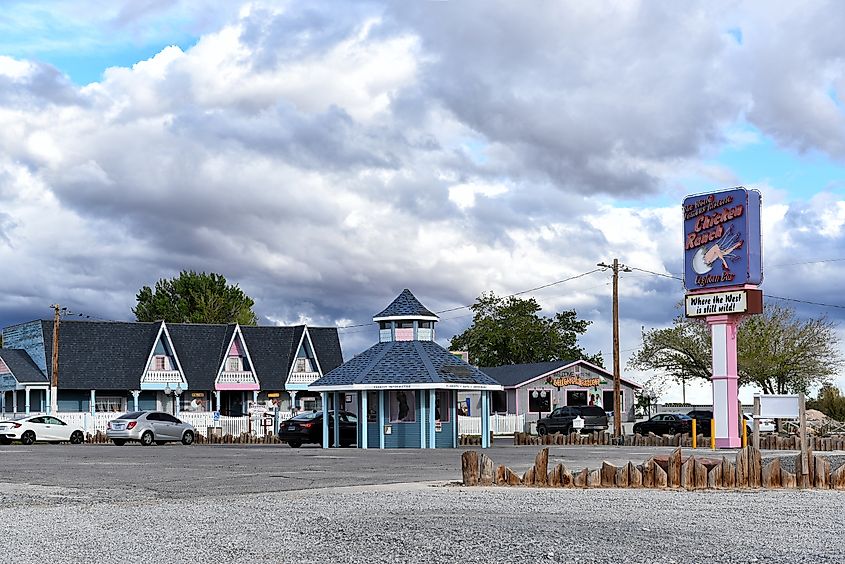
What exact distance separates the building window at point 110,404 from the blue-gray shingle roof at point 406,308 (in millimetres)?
25542

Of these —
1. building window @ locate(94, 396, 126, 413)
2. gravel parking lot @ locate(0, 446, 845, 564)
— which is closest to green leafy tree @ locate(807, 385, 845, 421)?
building window @ locate(94, 396, 126, 413)

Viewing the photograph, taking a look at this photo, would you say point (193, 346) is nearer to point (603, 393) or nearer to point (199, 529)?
point (603, 393)

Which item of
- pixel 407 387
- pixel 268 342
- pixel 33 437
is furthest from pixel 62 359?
pixel 407 387

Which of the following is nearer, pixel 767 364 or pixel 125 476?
pixel 125 476

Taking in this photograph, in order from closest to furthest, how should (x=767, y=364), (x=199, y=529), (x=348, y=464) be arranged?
(x=199, y=529), (x=348, y=464), (x=767, y=364)

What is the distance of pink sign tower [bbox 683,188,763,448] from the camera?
37.3 m

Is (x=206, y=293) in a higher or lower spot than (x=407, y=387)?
higher

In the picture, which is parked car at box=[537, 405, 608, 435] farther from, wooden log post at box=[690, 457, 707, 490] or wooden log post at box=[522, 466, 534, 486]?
wooden log post at box=[690, 457, 707, 490]

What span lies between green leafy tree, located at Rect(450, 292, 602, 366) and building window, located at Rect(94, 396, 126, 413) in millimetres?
33927

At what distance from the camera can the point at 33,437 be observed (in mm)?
45500

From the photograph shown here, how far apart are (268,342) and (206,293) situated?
33.5 m

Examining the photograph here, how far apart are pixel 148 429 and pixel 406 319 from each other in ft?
34.5

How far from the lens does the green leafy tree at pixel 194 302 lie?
98688mm

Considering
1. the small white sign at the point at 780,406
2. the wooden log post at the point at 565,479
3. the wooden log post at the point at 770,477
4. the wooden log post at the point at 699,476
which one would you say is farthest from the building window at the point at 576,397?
the wooden log post at the point at 699,476
